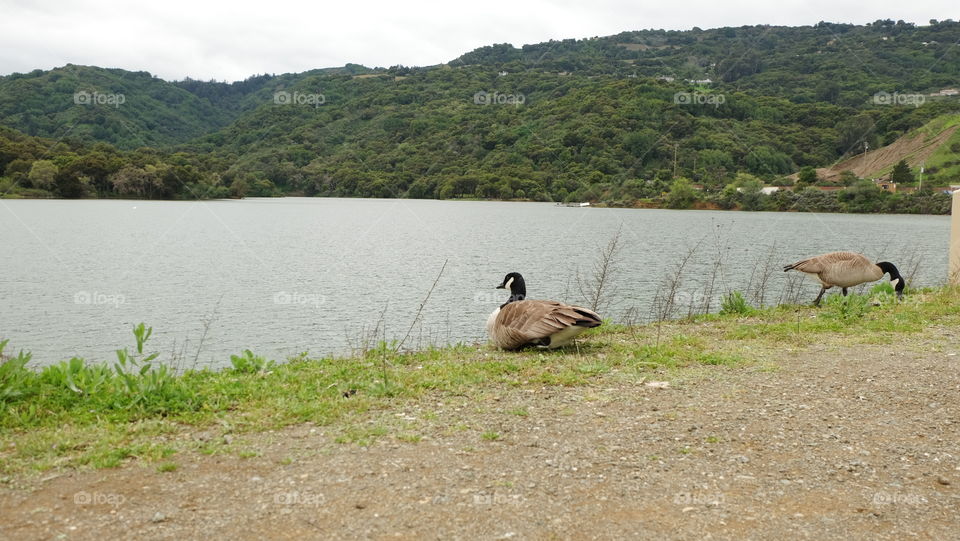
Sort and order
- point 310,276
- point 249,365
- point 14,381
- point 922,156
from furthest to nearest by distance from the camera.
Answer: point 922,156
point 310,276
point 249,365
point 14,381

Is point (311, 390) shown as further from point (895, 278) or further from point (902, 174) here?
point (902, 174)

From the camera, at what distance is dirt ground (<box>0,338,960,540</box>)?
4074 mm

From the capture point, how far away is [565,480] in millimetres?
4801

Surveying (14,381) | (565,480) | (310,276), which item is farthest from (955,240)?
(310,276)

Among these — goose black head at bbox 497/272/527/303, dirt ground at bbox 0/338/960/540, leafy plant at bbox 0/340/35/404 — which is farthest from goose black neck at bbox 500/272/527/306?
leafy plant at bbox 0/340/35/404

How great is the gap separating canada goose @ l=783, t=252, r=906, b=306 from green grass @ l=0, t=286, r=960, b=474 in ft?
11.5

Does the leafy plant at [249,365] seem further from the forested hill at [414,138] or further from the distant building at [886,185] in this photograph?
the distant building at [886,185]

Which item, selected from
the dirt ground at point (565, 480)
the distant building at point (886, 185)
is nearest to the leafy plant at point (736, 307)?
the dirt ground at point (565, 480)

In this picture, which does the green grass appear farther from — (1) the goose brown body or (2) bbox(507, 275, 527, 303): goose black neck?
(2) bbox(507, 275, 527, 303): goose black neck

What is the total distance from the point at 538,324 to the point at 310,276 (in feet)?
72.7

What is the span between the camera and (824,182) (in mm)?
113250

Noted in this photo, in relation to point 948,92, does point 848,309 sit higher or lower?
lower

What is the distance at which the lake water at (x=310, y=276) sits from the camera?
1705 centimetres

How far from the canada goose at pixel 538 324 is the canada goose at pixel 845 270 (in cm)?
796
